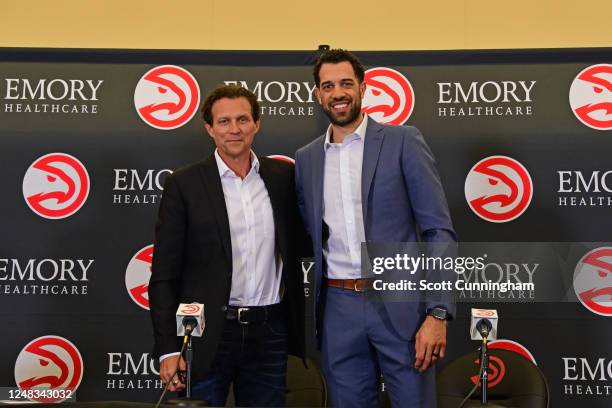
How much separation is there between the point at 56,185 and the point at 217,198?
1.34 meters

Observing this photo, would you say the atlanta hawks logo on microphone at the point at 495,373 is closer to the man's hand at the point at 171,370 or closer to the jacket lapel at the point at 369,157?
the jacket lapel at the point at 369,157

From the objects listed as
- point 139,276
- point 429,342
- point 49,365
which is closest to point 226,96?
point 429,342

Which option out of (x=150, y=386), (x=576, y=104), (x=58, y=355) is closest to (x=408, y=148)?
(x=576, y=104)

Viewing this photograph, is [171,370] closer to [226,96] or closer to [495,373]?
[226,96]

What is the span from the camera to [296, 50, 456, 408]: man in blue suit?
8.16 feet

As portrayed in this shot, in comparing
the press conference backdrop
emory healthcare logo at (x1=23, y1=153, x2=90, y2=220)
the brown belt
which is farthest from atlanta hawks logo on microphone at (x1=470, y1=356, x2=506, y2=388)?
emory healthcare logo at (x1=23, y1=153, x2=90, y2=220)

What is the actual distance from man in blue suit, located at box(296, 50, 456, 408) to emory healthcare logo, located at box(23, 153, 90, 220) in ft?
4.74

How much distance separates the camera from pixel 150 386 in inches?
141

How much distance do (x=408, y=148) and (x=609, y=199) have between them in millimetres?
1405

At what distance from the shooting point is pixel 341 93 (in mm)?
2639

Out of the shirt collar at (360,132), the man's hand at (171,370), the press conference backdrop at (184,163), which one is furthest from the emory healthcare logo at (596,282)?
the man's hand at (171,370)

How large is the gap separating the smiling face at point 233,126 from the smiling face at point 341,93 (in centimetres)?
29

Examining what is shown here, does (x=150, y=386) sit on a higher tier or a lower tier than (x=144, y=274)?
lower

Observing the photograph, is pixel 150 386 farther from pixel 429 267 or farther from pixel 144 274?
pixel 429 267
